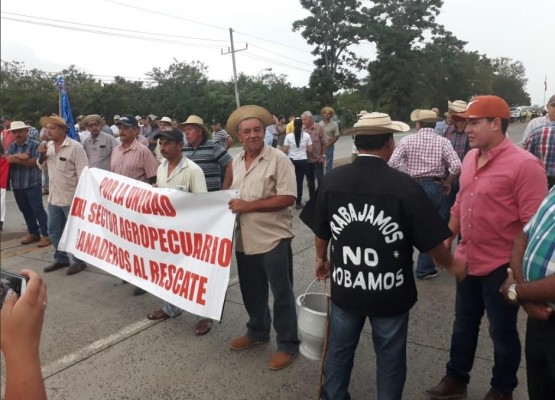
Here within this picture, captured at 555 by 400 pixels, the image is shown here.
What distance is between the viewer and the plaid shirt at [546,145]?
4.30 m

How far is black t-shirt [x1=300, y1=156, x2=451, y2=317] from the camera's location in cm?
223

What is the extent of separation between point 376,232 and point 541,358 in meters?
0.92

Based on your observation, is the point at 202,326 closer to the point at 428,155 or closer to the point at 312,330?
the point at 312,330

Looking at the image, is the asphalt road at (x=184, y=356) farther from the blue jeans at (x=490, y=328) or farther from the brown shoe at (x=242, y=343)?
the blue jeans at (x=490, y=328)

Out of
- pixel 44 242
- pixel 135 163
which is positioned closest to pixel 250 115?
pixel 135 163

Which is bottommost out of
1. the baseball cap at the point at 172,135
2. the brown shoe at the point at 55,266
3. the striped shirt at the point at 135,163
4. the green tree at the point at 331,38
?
the brown shoe at the point at 55,266

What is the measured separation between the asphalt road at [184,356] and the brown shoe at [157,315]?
2.2 inches

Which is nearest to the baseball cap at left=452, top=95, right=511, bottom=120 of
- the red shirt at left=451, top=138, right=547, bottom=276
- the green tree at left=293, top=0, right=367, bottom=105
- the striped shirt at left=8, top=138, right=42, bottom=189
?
the red shirt at left=451, top=138, right=547, bottom=276

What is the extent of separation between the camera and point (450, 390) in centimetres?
293

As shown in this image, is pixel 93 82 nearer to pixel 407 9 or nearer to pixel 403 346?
pixel 407 9

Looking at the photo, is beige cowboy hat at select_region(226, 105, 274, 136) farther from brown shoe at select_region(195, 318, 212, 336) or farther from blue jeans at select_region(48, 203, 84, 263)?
blue jeans at select_region(48, 203, 84, 263)

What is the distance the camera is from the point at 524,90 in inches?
3829

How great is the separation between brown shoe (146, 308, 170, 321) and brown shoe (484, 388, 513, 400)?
2.82 m

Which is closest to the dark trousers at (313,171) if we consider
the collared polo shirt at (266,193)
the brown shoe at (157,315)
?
the brown shoe at (157,315)
